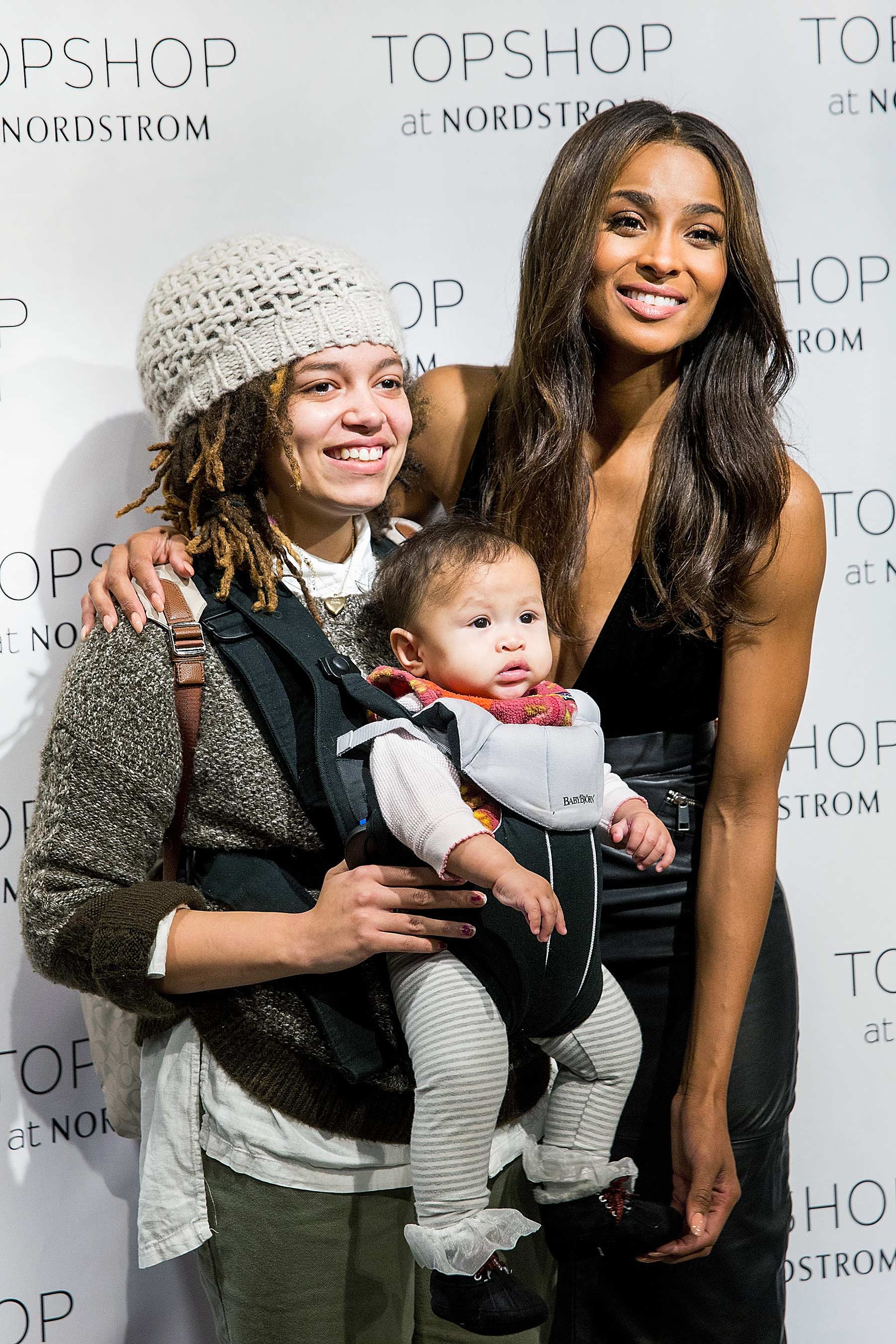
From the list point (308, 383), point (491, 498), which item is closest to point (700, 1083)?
point (491, 498)

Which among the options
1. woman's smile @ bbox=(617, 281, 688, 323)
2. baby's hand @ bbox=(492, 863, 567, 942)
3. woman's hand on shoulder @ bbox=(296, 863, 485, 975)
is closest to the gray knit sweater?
woman's hand on shoulder @ bbox=(296, 863, 485, 975)

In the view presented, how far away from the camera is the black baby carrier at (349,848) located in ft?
5.21

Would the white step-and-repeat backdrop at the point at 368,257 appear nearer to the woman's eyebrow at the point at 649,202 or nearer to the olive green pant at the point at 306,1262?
the woman's eyebrow at the point at 649,202

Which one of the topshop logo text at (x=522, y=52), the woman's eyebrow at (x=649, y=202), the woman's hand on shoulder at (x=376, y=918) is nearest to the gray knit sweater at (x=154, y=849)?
the woman's hand on shoulder at (x=376, y=918)

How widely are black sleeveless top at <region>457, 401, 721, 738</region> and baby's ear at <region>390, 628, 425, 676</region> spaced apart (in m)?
0.33

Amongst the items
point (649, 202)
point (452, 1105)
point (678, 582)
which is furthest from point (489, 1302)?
point (649, 202)

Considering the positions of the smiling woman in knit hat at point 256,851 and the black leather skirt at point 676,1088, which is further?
the black leather skirt at point 676,1088

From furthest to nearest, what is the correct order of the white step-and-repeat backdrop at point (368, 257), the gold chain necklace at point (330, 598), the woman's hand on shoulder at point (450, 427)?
1. the white step-and-repeat backdrop at point (368, 257)
2. the woman's hand on shoulder at point (450, 427)
3. the gold chain necklace at point (330, 598)

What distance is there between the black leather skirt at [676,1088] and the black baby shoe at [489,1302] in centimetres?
55

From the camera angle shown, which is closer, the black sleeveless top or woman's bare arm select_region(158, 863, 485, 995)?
woman's bare arm select_region(158, 863, 485, 995)

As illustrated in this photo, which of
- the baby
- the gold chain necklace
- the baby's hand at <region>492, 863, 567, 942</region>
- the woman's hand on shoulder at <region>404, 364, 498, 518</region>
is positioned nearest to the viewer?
the baby's hand at <region>492, 863, 567, 942</region>

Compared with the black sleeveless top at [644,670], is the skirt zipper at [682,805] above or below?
below

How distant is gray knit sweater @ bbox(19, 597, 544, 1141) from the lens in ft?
5.21

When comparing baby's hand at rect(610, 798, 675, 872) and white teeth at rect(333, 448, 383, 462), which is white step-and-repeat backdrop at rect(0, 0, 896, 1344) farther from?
baby's hand at rect(610, 798, 675, 872)
